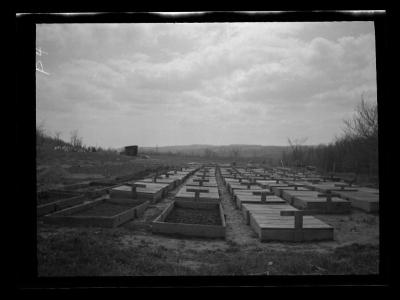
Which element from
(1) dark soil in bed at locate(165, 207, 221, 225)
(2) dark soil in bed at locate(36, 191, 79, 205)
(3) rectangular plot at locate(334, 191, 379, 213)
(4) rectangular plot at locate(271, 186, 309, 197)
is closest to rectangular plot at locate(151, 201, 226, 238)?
(1) dark soil in bed at locate(165, 207, 221, 225)

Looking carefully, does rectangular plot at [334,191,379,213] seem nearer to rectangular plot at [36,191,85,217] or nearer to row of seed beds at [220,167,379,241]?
row of seed beds at [220,167,379,241]

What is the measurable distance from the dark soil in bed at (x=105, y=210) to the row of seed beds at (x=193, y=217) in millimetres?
1727

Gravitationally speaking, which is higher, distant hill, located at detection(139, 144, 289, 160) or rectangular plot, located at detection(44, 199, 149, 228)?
distant hill, located at detection(139, 144, 289, 160)

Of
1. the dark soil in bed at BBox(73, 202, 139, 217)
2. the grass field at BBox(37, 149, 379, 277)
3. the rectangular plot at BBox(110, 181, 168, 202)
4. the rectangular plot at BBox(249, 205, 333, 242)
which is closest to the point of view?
the grass field at BBox(37, 149, 379, 277)

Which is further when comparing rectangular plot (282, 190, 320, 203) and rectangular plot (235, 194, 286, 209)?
rectangular plot (282, 190, 320, 203)

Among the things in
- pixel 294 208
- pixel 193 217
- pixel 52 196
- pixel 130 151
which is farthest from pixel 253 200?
pixel 130 151

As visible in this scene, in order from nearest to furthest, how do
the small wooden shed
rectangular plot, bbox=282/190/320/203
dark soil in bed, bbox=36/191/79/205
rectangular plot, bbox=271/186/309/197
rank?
dark soil in bed, bbox=36/191/79/205 → rectangular plot, bbox=282/190/320/203 → rectangular plot, bbox=271/186/309/197 → the small wooden shed

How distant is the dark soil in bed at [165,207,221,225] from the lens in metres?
9.24

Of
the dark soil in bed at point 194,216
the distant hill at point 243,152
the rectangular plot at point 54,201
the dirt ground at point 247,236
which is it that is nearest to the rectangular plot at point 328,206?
the dirt ground at point 247,236

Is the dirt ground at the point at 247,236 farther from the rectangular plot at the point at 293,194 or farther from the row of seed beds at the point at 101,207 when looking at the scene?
the rectangular plot at the point at 293,194

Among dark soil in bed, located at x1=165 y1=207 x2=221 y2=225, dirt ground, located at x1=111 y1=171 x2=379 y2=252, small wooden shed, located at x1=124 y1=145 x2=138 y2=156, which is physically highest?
small wooden shed, located at x1=124 y1=145 x2=138 y2=156

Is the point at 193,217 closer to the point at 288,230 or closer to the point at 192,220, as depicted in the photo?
the point at 192,220

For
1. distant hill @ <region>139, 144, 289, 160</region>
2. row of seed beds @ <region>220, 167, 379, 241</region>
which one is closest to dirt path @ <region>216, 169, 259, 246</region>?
row of seed beds @ <region>220, 167, 379, 241</region>

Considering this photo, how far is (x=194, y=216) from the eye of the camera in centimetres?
999
